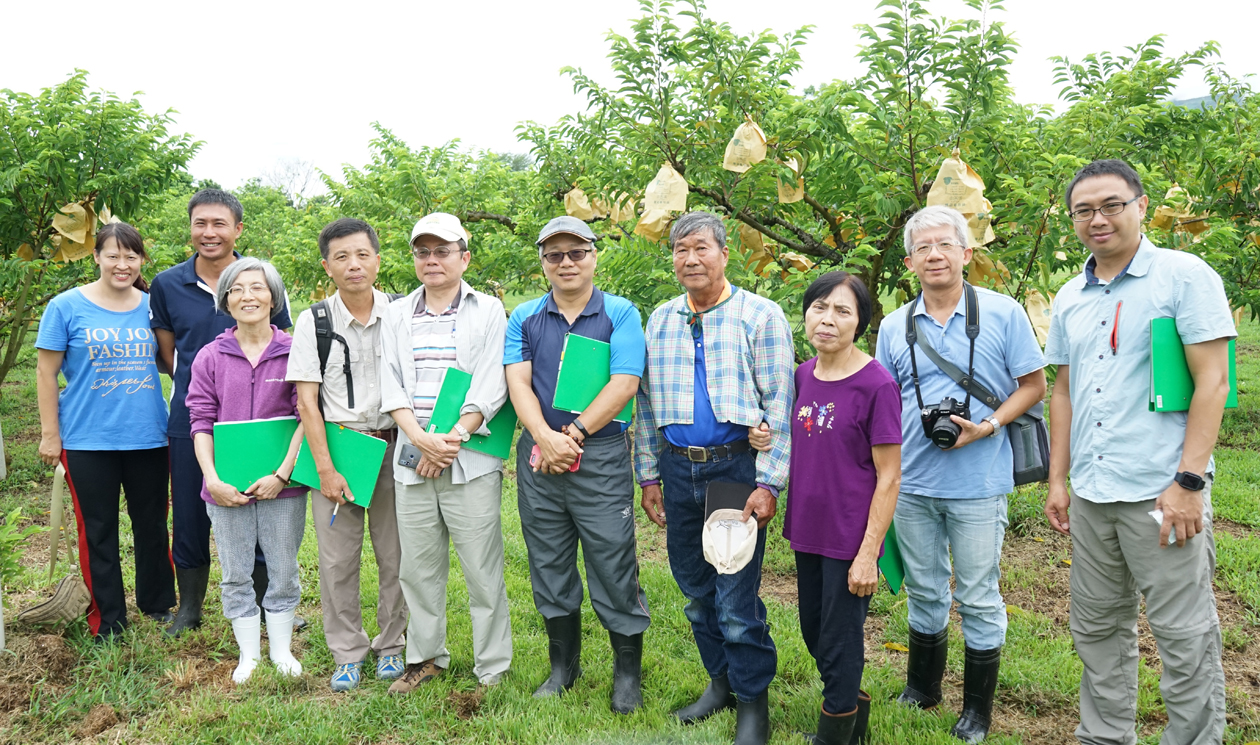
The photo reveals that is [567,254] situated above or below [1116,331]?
above

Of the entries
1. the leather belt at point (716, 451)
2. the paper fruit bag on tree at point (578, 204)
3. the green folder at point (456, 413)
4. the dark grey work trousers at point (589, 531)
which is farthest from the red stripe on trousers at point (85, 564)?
the paper fruit bag on tree at point (578, 204)

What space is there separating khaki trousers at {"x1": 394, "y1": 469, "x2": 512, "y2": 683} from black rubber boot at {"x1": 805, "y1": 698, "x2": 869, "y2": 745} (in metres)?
1.40

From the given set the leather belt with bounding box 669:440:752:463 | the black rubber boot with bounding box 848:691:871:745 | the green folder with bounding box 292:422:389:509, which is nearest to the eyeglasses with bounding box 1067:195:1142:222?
the leather belt with bounding box 669:440:752:463

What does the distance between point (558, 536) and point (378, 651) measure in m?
1.11

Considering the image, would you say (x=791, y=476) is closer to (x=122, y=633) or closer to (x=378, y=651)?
(x=378, y=651)

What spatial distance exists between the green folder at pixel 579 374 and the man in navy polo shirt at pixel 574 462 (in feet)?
0.15

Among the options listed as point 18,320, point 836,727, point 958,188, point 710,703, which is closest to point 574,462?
point 710,703

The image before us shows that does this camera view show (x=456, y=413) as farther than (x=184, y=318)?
No

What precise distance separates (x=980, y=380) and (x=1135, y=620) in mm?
968

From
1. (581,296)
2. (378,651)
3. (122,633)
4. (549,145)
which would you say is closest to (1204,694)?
(581,296)

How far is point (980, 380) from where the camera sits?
2.98 meters

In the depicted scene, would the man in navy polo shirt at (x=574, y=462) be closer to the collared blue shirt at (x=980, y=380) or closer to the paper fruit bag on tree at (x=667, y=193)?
the paper fruit bag on tree at (x=667, y=193)

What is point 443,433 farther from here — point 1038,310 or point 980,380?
point 1038,310

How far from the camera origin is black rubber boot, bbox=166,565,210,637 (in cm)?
406
